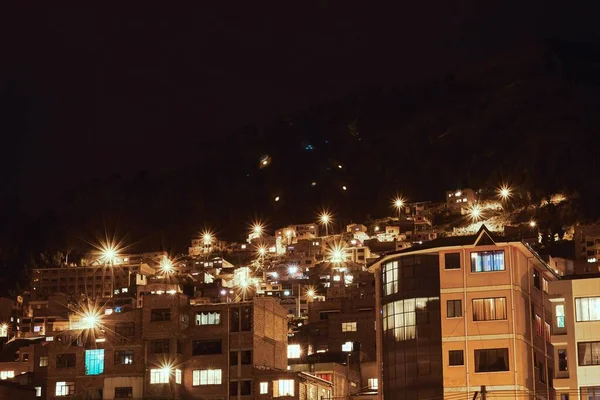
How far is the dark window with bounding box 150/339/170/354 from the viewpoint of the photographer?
77.3m

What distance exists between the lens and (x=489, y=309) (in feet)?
204

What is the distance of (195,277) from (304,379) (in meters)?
85.9

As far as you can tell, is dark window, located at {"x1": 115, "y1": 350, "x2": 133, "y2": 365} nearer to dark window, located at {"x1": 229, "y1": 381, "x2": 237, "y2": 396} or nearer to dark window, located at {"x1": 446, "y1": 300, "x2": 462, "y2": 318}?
dark window, located at {"x1": 229, "y1": 381, "x2": 237, "y2": 396}

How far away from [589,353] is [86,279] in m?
118

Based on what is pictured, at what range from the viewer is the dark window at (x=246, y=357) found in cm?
7619

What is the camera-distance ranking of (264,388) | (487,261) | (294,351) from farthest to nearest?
1. (294,351)
2. (264,388)
3. (487,261)

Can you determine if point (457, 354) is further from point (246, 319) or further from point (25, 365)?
point (25, 365)

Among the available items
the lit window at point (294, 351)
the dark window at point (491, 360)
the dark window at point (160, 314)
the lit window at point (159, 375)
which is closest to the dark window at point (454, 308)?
the dark window at point (491, 360)

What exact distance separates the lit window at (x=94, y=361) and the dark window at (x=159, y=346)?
411 cm

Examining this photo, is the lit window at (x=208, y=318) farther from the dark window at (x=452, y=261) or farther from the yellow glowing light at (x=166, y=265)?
the yellow glowing light at (x=166, y=265)

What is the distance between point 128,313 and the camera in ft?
262

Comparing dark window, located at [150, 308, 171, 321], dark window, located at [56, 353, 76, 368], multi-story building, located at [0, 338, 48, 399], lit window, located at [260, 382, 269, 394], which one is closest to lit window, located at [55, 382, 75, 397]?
dark window, located at [56, 353, 76, 368]

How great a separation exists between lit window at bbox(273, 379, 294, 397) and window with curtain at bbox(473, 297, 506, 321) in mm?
17776

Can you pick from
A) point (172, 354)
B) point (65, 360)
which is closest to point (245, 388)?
point (172, 354)
